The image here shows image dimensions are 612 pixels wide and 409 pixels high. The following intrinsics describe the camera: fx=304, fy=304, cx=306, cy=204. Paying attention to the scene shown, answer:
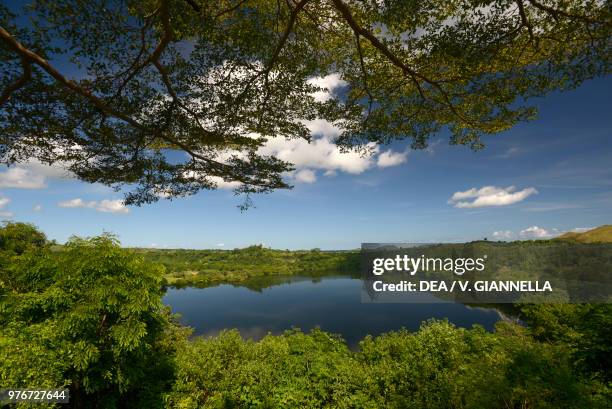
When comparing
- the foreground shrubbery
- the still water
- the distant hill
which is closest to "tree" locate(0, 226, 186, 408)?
the foreground shrubbery

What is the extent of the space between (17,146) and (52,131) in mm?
786

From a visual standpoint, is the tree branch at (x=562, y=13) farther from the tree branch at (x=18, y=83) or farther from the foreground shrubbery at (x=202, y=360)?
the tree branch at (x=18, y=83)

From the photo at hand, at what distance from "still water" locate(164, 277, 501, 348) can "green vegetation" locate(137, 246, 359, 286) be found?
9.06 m

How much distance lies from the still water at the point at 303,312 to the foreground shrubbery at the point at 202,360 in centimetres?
1503

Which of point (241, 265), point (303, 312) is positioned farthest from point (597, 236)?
point (241, 265)

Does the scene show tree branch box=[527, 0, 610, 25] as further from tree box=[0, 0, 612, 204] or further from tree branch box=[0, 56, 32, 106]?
tree branch box=[0, 56, 32, 106]

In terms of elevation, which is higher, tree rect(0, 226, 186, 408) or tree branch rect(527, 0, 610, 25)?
tree branch rect(527, 0, 610, 25)

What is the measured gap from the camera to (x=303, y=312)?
129 ft

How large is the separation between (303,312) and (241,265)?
4594 centimetres

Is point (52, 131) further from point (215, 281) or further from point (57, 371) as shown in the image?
point (215, 281)

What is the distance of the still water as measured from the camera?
31.5m

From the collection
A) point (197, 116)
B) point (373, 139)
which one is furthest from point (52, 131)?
point (373, 139)

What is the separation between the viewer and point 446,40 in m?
4.34

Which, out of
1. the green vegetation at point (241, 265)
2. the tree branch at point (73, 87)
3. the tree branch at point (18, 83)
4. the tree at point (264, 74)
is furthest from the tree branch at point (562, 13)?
the green vegetation at point (241, 265)
